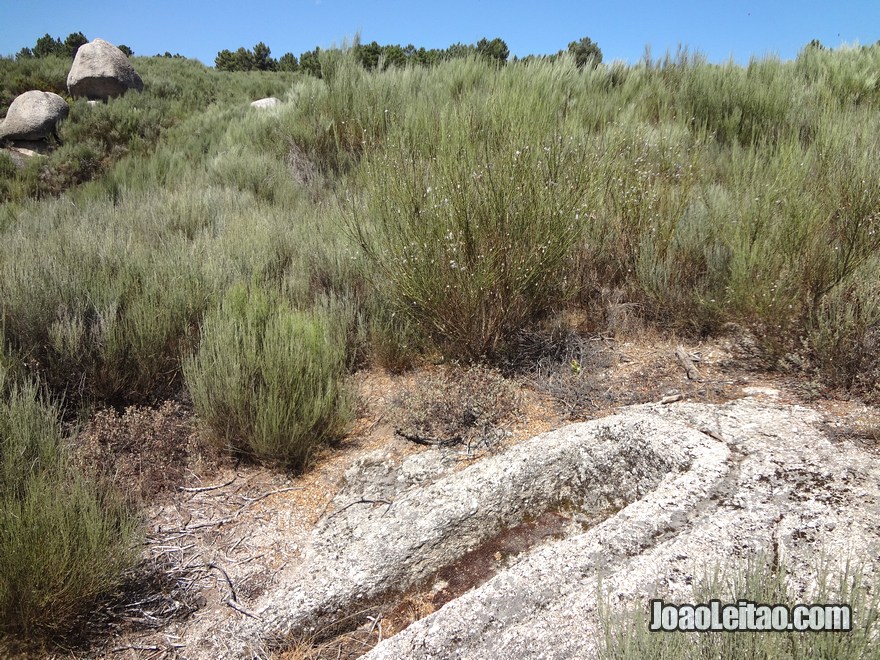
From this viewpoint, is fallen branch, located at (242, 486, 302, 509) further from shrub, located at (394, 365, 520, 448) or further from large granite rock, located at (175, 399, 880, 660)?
shrub, located at (394, 365, 520, 448)

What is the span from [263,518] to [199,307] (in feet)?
5.99

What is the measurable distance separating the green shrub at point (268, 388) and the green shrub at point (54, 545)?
719 mm

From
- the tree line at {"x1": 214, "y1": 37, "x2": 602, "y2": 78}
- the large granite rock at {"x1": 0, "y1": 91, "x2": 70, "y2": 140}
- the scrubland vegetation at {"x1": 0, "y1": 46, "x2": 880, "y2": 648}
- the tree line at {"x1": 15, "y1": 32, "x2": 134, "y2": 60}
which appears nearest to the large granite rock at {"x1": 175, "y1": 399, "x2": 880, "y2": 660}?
the scrubland vegetation at {"x1": 0, "y1": 46, "x2": 880, "y2": 648}

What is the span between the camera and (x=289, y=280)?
450cm

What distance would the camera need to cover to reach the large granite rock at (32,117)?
13.9m

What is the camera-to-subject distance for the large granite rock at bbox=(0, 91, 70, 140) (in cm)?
1388

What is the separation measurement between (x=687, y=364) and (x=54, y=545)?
10.7ft

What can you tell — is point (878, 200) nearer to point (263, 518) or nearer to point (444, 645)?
point (444, 645)

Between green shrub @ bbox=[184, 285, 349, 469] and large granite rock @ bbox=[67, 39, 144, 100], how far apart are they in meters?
17.7

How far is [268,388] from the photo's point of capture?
3188mm

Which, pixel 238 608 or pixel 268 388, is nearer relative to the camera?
pixel 238 608

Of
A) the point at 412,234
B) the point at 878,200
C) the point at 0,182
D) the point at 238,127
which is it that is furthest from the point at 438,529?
the point at 0,182

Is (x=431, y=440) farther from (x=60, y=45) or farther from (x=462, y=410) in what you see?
(x=60, y=45)

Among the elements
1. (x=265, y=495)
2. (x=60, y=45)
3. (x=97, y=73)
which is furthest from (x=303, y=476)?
(x=60, y=45)
